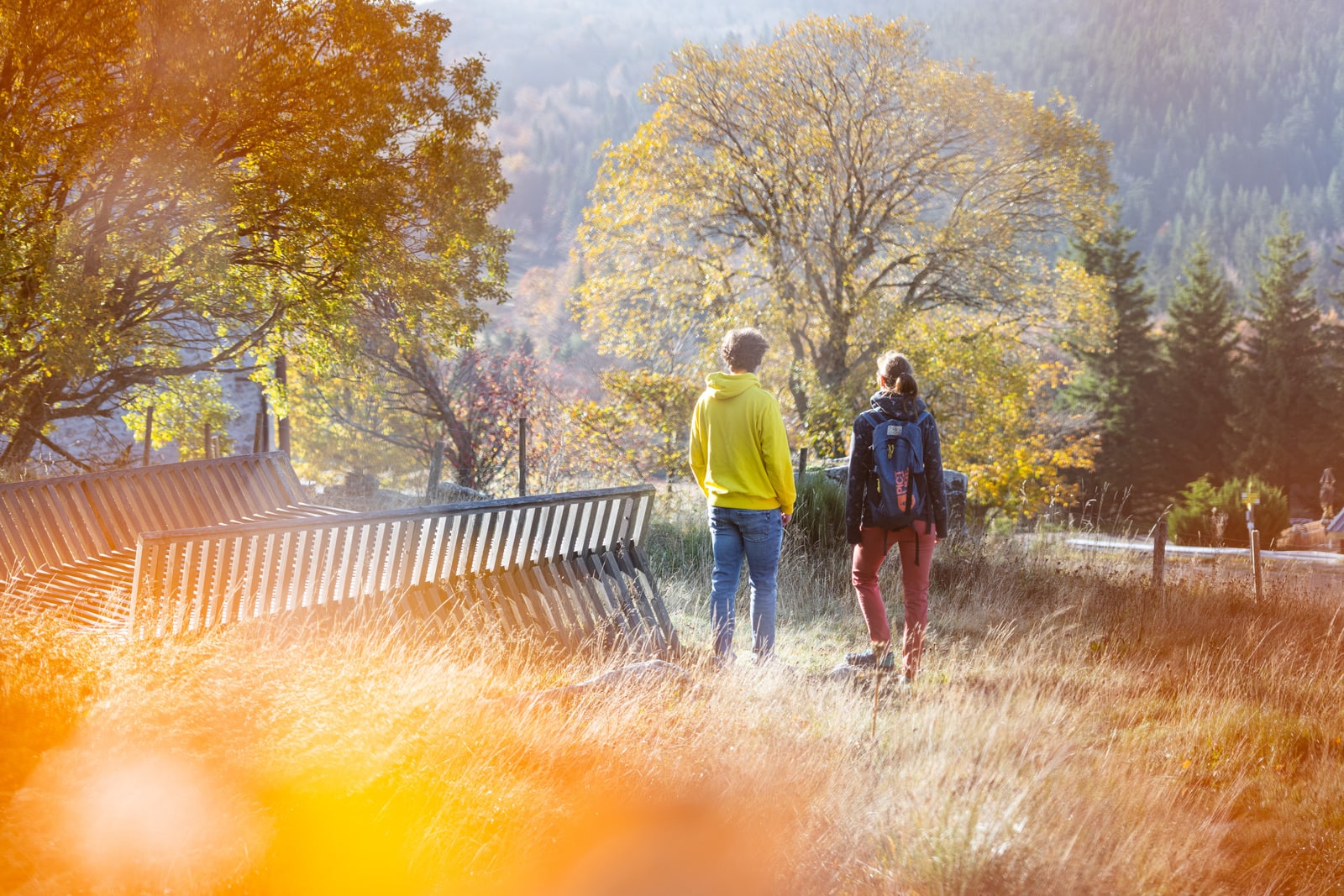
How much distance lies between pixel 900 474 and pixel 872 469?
0.16 m

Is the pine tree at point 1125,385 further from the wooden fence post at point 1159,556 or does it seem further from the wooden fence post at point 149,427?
the wooden fence post at point 149,427

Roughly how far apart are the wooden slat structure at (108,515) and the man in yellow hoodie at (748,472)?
2.83 meters

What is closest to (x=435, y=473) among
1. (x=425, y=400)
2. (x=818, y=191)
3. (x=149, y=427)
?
(x=149, y=427)

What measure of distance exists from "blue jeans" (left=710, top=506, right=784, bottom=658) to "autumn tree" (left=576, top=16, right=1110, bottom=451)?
45.1ft

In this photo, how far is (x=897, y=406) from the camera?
16.9ft

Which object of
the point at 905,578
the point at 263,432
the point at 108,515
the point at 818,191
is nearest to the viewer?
the point at 905,578

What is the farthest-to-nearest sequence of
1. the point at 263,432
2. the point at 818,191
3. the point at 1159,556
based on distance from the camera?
the point at 818,191
the point at 263,432
the point at 1159,556

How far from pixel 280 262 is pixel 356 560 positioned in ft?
19.6

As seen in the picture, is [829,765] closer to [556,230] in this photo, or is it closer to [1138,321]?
[1138,321]

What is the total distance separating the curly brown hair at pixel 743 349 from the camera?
205 inches

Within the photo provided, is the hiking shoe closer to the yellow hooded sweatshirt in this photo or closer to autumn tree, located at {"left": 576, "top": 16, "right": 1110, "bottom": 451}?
the yellow hooded sweatshirt

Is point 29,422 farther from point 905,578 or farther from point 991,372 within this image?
point 991,372

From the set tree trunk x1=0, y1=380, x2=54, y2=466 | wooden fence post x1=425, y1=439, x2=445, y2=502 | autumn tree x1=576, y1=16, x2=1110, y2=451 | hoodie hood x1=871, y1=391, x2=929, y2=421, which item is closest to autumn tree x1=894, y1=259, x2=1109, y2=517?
autumn tree x1=576, y1=16, x2=1110, y2=451

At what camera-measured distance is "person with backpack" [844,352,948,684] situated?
5113 mm
